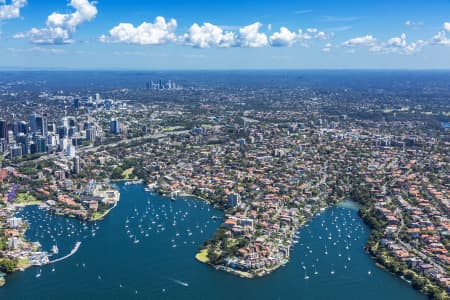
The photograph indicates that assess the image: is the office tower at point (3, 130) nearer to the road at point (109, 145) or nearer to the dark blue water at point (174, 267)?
the road at point (109, 145)

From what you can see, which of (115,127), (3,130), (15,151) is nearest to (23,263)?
(15,151)

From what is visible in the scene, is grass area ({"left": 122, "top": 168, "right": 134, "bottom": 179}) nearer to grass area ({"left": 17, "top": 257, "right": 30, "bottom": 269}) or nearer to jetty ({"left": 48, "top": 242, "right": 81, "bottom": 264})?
jetty ({"left": 48, "top": 242, "right": 81, "bottom": 264})

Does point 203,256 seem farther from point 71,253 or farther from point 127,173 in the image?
point 127,173

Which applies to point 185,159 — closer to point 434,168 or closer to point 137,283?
point 434,168

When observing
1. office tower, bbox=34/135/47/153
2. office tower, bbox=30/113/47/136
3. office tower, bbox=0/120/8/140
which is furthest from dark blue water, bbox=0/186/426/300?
office tower, bbox=30/113/47/136

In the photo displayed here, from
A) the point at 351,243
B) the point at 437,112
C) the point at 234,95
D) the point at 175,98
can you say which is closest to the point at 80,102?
the point at 175,98
